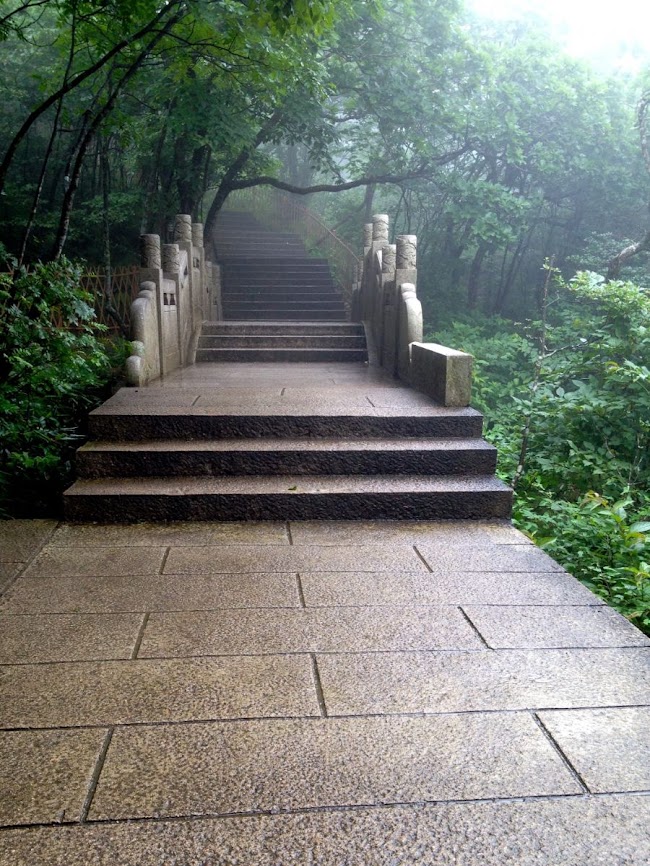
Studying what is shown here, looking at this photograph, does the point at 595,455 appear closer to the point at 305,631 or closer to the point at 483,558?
the point at 483,558

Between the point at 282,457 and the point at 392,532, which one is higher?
the point at 282,457

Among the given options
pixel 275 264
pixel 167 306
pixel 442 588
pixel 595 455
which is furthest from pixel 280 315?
pixel 442 588

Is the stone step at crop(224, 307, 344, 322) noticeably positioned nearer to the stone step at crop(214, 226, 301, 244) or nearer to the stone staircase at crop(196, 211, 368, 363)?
the stone staircase at crop(196, 211, 368, 363)

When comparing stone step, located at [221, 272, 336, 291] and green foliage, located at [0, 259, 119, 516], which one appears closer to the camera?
green foliage, located at [0, 259, 119, 516]

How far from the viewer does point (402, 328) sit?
7.64m

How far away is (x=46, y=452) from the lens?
550 centimetres

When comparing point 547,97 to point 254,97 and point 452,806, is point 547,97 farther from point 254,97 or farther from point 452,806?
point 452,806

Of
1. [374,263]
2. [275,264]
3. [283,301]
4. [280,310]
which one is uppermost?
[275,264]

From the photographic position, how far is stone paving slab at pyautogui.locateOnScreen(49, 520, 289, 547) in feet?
13.7

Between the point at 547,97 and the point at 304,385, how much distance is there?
12438 mm

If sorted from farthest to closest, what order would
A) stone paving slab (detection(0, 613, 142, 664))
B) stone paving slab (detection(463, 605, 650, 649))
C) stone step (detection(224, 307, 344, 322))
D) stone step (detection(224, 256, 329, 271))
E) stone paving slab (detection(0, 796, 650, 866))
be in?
1. stone step (detection(224, 256, 329, 271))
2. stone step (detection(224, 307, 344, 322))
3. stone paving slab (detection(463, 605, 650, 649))
4. stone paving slab (detection(0, 613, 142, 664))
5. stone paving slab (detection(0, 796, 650, 866))

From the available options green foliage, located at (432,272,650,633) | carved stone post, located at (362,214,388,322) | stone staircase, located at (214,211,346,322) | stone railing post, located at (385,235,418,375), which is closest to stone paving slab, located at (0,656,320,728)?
green foliage, located at (432,272,650,633)

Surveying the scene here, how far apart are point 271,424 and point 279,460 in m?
0.44

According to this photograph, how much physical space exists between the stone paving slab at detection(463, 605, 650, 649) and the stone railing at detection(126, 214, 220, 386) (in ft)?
15.3
